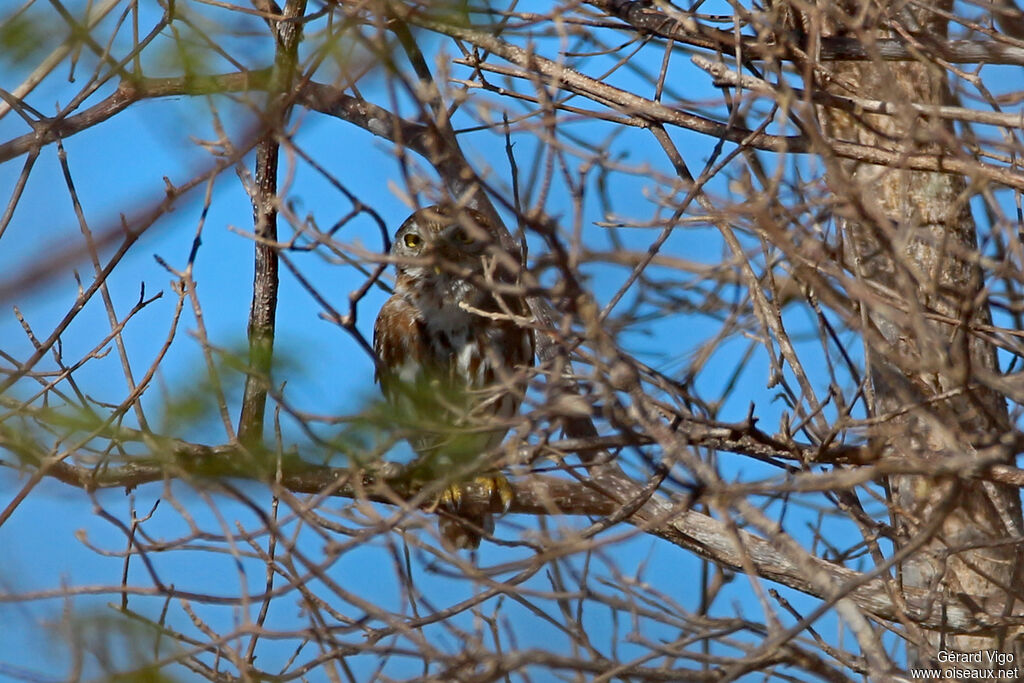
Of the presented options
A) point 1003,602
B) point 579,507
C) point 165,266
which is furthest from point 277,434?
point 1003,602

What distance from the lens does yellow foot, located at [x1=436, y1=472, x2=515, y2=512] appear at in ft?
15.2

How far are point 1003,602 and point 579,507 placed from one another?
5.20 ft

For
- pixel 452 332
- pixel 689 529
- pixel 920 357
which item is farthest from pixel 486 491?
pixel 920 357

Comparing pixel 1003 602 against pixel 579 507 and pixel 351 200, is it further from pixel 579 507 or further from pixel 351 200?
pixel 351 200

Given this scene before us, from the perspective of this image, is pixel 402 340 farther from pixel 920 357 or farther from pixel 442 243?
pixel 920 357

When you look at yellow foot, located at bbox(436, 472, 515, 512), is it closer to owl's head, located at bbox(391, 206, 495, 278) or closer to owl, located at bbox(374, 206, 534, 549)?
owl, located at bbox(374, 206, 534, 549)

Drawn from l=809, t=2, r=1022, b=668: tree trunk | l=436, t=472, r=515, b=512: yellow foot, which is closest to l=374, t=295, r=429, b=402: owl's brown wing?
l=436, t=472, r=515, b=512: yellow foot

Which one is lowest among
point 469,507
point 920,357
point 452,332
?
point 920,357

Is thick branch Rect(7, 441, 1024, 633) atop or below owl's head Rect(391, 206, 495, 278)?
below

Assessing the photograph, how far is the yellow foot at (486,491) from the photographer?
4.63 meters

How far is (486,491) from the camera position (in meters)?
4.77

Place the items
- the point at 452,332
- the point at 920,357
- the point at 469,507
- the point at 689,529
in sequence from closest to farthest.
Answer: the point at 920,357 < the point at 689,529 < the point at 469,507 < the point at 452,332

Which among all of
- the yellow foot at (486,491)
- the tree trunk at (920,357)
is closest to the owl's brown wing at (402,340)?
the yellow foot at (486,491)

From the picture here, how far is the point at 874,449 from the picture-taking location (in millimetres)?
3176
